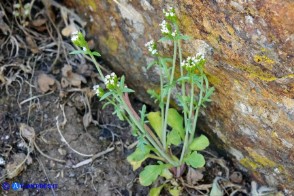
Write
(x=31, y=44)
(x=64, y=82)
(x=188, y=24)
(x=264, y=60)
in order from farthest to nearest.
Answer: (x=31, y=44) → (x=64, y=82) → (x=188, y=24) → (x=264, y=60)

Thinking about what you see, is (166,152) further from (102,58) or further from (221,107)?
(102,58)

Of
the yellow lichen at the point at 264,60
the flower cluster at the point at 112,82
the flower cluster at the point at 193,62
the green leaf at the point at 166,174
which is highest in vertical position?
the yellow lichen at the point at 264,60

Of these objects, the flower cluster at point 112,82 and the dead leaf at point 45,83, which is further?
the dead leaf at point 45,83

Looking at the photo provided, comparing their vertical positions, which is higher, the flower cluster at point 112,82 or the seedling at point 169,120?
the flower cluster at point 112,82

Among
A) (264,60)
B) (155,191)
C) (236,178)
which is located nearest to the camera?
(264,60)

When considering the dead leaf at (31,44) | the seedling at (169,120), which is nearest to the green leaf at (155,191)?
the seedling at (169,120)

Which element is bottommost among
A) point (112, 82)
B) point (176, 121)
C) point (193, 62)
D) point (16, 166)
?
point (16, 166)

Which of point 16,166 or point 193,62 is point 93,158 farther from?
point 193,62

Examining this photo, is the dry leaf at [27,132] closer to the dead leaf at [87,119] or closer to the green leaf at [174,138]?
the dead leaf at [87,119]

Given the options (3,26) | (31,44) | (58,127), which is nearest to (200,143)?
(58,127)

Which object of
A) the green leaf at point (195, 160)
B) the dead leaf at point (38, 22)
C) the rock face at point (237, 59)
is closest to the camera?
the rock face at point (237, 59)
